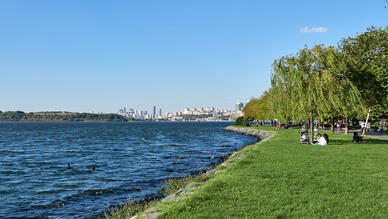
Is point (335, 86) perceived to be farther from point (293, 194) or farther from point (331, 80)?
point (293, 194)

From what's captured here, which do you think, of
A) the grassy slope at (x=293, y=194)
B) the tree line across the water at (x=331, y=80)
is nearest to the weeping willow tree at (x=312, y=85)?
the tree line across the water at (x=331, y=80)

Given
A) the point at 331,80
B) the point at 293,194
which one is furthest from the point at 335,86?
the point at 293,194

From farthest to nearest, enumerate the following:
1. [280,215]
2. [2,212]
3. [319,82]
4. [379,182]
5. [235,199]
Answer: [319,82]
[2,212]
[379,182]
[235,199]
[280,215]

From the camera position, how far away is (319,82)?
2456cm

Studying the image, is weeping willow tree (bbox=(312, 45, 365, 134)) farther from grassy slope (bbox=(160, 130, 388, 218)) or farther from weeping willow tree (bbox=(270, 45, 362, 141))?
grassy slope (bbox=(160, 130, 388, 218))

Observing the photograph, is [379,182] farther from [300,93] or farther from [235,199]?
[300,93]

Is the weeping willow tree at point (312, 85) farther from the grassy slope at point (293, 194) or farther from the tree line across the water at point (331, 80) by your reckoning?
the grassy slope at point (293, 194)

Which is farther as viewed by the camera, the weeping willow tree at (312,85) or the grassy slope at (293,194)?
the weeping willow tree at (312,85)

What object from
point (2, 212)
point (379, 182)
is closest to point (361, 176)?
point (379, 182)

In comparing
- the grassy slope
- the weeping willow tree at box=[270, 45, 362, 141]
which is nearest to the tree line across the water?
the weeping willow tree at box=[270, 45, 362, 141]

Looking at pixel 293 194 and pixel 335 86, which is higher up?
pixel 335 86

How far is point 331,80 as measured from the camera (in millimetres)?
24766

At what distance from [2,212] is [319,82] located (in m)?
22.4

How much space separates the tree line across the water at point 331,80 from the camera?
24406mm
